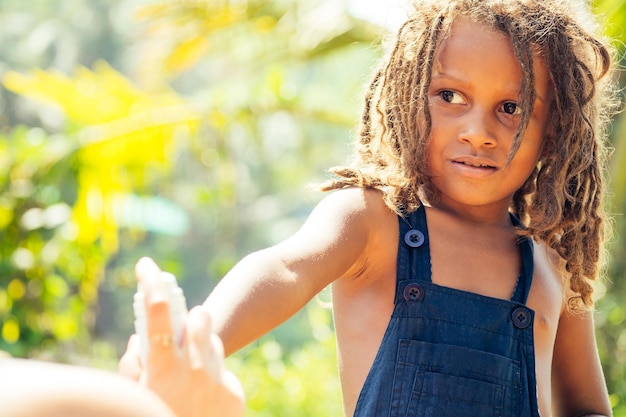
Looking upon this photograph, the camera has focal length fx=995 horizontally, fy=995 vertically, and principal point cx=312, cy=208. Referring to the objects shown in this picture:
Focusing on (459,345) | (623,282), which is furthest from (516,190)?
(623,282)

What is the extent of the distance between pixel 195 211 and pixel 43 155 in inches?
815

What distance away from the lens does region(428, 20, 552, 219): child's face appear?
201 cm

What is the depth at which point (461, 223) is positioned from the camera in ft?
6.91

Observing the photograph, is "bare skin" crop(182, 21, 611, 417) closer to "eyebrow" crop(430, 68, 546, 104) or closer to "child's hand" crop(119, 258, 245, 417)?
"eyebrow" crop(430, 68, 546, 104)

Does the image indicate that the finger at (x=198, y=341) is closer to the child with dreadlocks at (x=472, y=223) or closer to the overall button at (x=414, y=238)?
the child with dreadlocks at (x=472, y=223)

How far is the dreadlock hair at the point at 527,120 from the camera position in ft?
6.76

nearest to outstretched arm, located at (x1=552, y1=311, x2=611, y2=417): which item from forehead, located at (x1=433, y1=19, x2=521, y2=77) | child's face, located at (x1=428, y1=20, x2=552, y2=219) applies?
child's face, located at (x1=428, y1=20, x2=552, y2=219)

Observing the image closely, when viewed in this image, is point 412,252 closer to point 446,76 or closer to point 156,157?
point 446,76

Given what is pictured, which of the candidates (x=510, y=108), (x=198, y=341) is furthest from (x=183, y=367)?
(x=510, y=108)

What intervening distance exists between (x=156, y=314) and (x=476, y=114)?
1104 mm

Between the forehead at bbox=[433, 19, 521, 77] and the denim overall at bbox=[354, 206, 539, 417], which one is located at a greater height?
the forehead at bbox=[433, 19, 521, 77]

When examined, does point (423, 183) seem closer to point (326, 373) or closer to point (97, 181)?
point (326, 373)

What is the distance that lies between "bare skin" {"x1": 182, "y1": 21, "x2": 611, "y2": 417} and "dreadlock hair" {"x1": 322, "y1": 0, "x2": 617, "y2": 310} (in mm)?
28

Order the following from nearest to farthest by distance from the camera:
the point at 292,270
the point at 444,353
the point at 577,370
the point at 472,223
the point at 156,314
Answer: the point at 156,314 → the point at 292,270 → the point at 444,353 → the point at 472,223 → the point at 577,370
